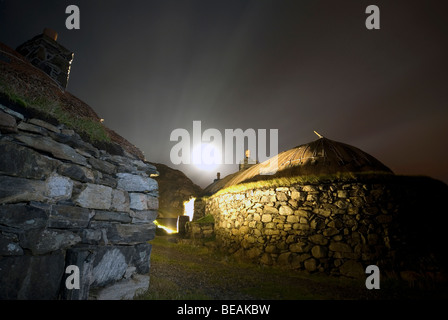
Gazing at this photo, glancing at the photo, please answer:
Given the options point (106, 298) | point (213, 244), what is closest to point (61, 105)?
point (106, 298)

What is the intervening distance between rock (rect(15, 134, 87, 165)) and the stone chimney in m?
3.50

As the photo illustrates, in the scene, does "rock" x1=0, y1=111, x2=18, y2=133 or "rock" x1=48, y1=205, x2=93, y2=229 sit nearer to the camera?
"rock" x1=0, y1=111, x2=18, y2=133

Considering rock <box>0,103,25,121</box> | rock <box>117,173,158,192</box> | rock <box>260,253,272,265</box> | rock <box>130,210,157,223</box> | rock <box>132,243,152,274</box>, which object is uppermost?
rock <box>0,103,25,121</box>

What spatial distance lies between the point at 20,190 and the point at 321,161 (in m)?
9.18

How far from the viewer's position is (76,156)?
117 inches

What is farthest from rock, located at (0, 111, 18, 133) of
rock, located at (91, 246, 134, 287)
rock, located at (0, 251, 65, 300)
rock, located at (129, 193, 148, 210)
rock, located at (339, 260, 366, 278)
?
rock, located at (339, 260, 366, 278)

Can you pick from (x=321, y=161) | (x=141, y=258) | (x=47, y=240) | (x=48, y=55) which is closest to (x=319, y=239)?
(x=321, y=161)

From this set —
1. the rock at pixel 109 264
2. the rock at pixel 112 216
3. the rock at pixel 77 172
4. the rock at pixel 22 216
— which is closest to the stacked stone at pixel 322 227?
the rock at pixel 109 264

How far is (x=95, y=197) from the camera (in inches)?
122

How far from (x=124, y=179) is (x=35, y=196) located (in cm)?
128

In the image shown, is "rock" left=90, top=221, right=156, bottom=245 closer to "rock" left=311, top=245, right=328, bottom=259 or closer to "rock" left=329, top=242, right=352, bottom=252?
"rock" left=311, top=245, right=328, bottom=259

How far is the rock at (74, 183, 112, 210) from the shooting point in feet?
9.63

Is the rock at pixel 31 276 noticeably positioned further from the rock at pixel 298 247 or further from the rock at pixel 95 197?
the rock at pixel 298 247

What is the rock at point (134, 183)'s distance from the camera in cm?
358
